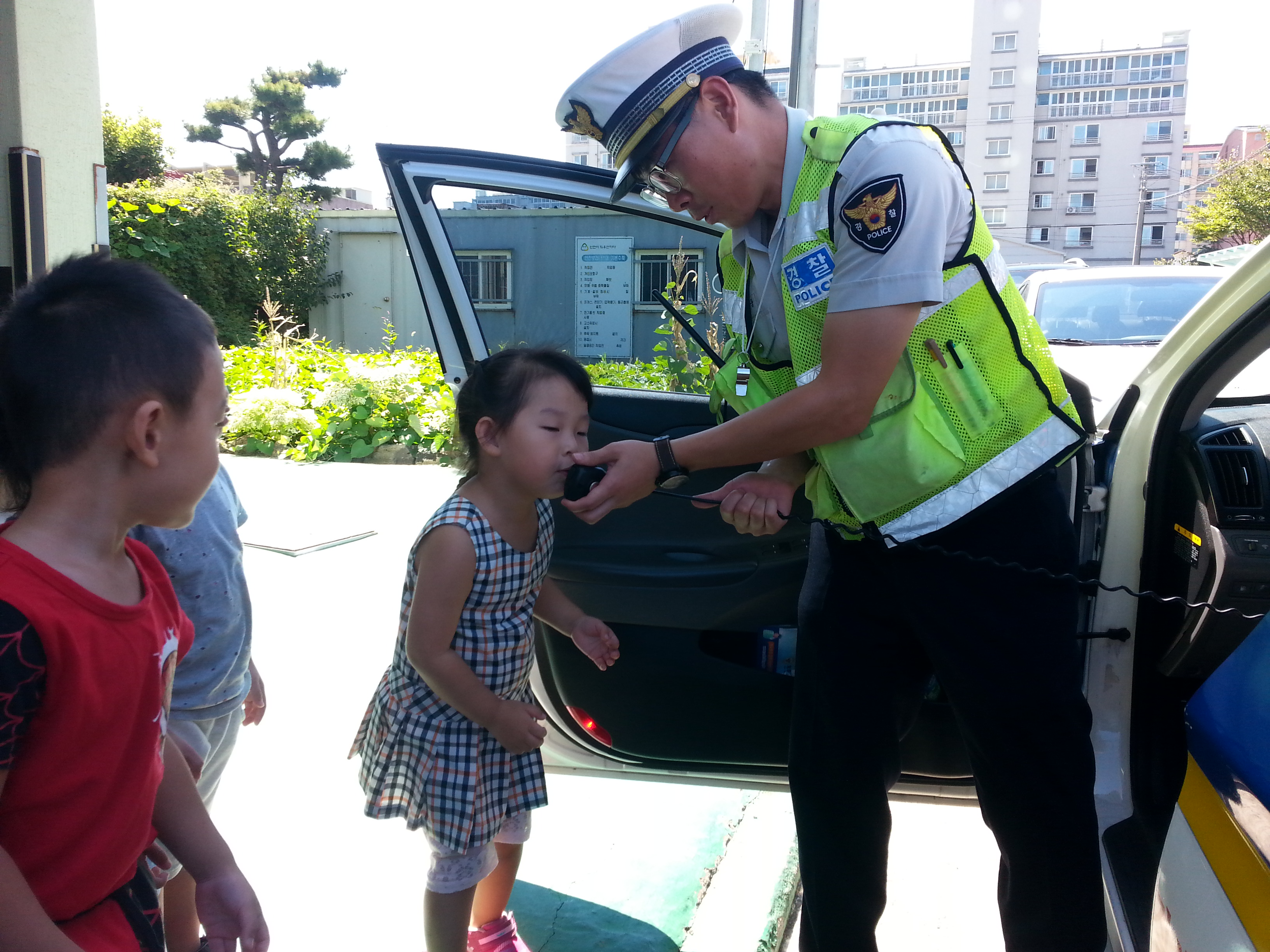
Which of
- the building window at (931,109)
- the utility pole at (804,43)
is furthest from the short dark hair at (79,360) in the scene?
the building window at (931,109)

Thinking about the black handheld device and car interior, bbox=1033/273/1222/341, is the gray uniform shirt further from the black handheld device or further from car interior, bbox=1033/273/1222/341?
car interior, bbox=1033/273/1222/341

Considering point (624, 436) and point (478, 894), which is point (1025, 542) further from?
point (478, 894)

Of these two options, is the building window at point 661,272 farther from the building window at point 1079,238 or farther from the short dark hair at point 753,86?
the building window at point 1079,238

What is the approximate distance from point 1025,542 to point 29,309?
142 cm

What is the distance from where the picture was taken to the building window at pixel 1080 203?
63750 mm

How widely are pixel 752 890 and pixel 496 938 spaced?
69 cm

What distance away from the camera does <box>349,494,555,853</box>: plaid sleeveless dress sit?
178 cm

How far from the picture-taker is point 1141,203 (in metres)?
45.4

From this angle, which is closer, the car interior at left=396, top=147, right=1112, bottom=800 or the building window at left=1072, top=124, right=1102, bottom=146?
the car interior at left=396, top=147, right=1112, bottom=800

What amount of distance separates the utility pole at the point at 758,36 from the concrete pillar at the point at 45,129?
3.54 meters

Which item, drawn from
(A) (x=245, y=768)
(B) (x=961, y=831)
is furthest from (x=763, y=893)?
(A) (x=245, y=768)

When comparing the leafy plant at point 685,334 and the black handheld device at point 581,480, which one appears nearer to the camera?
the black handheld device at point 581,480

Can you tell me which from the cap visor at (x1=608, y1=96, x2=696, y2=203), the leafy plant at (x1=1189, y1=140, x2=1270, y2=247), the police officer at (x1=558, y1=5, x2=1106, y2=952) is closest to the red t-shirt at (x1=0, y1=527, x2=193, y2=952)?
the police officer at (x1=558, y1=5, x2=1106, y2=952)

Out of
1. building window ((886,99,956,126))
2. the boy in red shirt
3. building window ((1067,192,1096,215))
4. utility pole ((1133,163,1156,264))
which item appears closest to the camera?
the boy in red shirt
